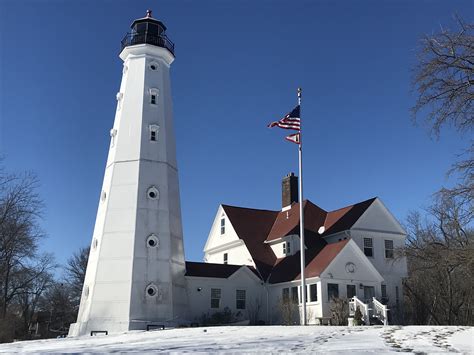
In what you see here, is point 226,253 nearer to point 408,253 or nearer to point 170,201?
point 170,201

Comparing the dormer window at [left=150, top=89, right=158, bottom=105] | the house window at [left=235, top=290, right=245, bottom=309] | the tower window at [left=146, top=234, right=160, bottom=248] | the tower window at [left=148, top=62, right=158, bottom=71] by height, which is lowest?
the house window at [left=235, top=290, right=245, bottom=309]

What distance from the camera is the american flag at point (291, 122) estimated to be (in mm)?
26938

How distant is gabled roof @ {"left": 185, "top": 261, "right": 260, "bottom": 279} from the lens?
1207 inches

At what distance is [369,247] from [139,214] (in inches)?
548

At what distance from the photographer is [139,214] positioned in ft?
94.4

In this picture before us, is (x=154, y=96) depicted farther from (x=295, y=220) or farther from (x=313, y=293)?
(x=313, y=293)

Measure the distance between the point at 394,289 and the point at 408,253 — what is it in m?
7.67

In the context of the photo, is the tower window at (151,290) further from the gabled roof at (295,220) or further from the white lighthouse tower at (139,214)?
the gabled roof at (295,220)

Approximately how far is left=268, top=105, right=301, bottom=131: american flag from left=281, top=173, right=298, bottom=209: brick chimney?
10897 mm

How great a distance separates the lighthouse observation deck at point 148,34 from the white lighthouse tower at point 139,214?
0.20ft

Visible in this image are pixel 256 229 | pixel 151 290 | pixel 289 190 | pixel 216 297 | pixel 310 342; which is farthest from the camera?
pixel 289 190

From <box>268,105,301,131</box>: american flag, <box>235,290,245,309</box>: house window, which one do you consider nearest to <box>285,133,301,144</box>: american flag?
<box>268,105,301,131</box>: american flag

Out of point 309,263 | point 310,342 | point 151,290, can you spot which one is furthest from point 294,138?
point 310,342

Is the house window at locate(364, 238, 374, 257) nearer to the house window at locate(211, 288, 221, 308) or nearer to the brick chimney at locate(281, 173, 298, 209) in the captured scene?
the brick chimney at locate(281, 173, 298, 209)
